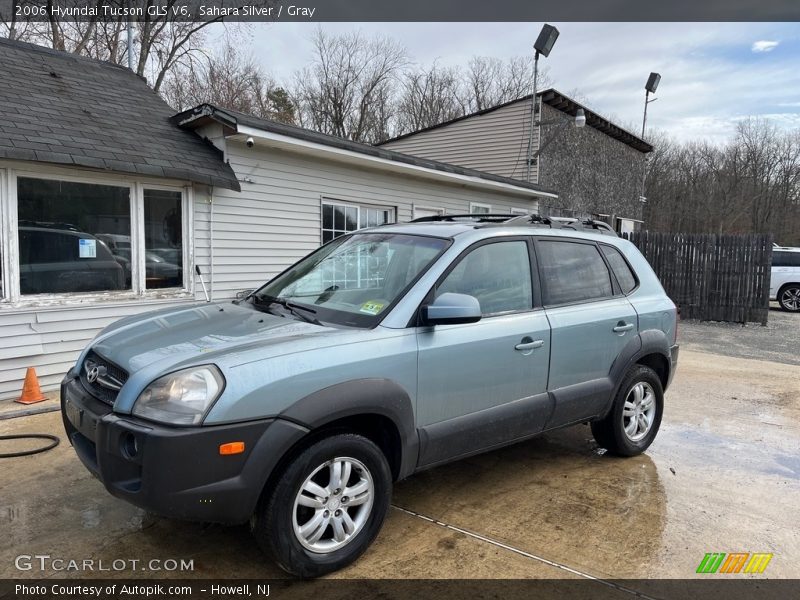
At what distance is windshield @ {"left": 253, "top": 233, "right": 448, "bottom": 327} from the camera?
121 inches

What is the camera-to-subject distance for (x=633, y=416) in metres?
4.30

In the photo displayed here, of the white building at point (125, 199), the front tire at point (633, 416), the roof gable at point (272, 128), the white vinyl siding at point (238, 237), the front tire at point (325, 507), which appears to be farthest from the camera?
the roof gable at point (272, 128)

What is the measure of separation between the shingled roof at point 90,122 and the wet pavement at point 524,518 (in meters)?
2.71

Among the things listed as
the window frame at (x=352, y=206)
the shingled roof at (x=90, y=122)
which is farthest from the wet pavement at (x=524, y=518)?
the window frame at (x=352, y=206)

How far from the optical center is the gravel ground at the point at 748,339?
9.37 meters

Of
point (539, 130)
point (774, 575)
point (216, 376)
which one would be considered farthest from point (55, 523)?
point (539, 130)

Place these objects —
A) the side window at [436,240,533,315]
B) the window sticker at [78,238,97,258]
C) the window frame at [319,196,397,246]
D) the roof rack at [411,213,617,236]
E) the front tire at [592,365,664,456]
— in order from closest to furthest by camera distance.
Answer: the side window at [436,240,533,315] < the roof rack at [411,213,617,236] < the front tire at [592,365,664,456] < the window sticker at [78,238,97,258] < the window frame at [319,196,397,246]

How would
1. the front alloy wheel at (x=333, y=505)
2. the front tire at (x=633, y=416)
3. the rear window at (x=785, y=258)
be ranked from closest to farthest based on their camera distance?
the front alloy wheel at (x=333, y=505) < the front tire at (x=633, y=416) < the rear window at (x=785, y=258)

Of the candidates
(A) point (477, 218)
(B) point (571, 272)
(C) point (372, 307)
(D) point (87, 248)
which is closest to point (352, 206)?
(D) point (87, 248)

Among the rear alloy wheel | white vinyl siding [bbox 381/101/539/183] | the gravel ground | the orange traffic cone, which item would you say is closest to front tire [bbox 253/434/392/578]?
the orange traffic cone

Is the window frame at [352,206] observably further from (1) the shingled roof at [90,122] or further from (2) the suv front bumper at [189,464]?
(2) the suv front bumper at [189,464]

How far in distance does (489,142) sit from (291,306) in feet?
46.3

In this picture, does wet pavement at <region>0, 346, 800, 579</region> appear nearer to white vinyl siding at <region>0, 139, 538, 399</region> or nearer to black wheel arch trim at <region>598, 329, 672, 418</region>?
black wheel arch trim at <region>598, 329, 672, 418</region>

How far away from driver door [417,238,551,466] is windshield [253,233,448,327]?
0.81 feet
